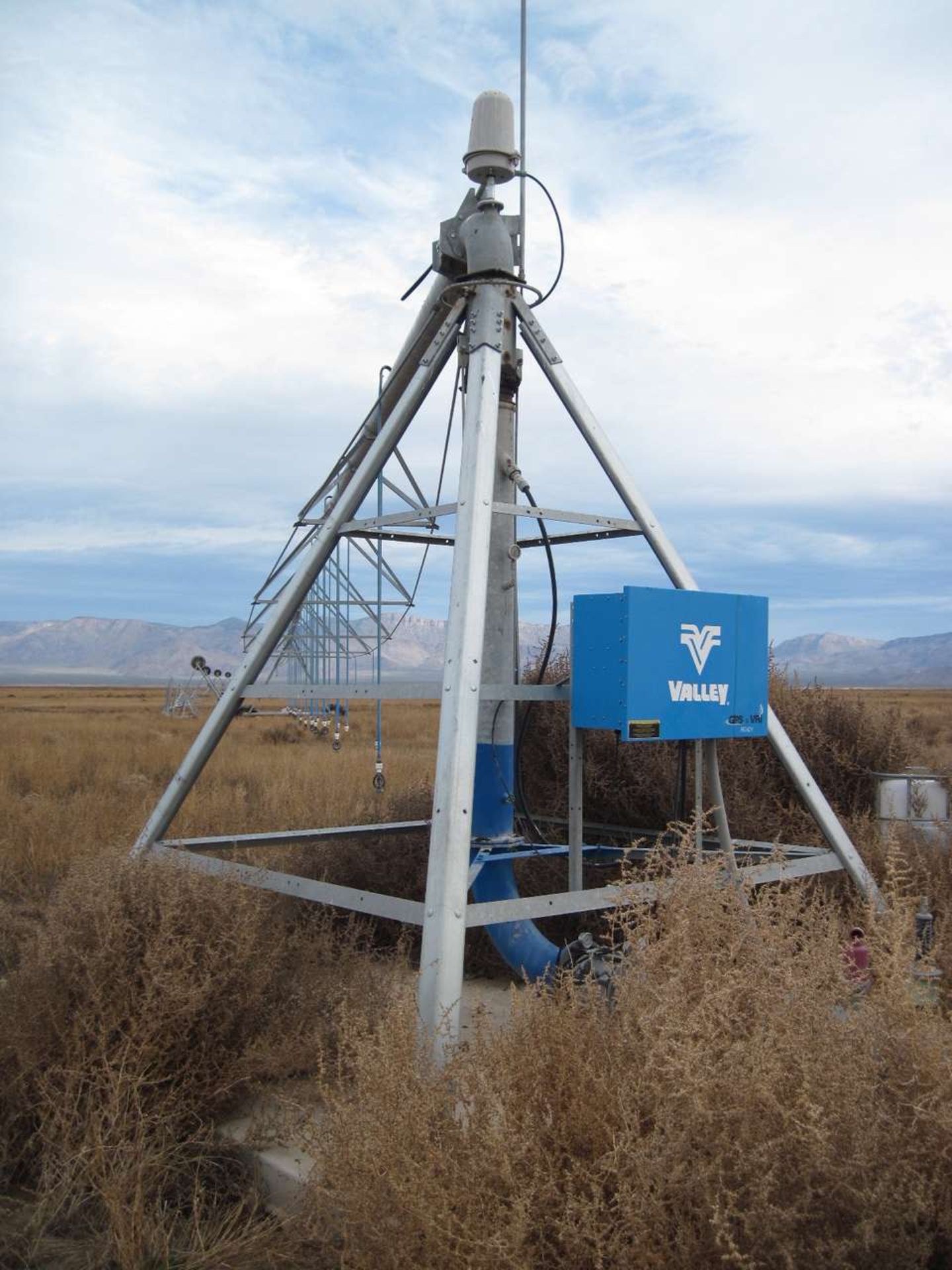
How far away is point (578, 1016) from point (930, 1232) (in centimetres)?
110

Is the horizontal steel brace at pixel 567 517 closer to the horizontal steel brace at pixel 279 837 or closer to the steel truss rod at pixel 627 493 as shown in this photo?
the steel truss rod at pixel 627 493

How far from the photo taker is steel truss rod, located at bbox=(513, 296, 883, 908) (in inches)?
221

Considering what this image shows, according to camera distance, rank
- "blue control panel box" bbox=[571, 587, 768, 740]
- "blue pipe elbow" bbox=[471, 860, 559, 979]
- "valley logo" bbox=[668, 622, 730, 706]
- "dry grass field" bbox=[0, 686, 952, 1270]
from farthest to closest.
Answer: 1. "blue pipe elbow" bbox=[471, 860, 559, 979]
2. "valley logo" bbox=[668, 622, 730, 706]
3. "blue control panel box" bbox=[571, 587, 768, 740]
4. "dry grass field" bbox=[0, 686, 952, 1270]

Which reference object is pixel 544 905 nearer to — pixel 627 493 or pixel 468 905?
pixel 468 905

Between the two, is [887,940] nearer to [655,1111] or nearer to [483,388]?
[655,1111]

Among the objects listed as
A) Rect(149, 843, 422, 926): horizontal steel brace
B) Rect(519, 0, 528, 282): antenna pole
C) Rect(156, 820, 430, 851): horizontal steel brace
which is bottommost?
Rect(149, 843, 422, 926): horizontal steel brace

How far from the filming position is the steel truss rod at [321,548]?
5.63 meters

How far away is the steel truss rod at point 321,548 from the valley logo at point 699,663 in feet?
5.81

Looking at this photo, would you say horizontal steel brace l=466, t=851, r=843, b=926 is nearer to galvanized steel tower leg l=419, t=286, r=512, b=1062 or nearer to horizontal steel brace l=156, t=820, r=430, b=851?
galvanized steel tower leg l=419, t=286, r=512, b=1062

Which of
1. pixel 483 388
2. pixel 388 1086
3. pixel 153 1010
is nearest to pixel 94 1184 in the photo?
pixel 153 1010

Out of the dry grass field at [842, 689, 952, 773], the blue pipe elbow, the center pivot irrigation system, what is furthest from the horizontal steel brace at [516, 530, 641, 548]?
the dry grass field at [842, 689, 952, 773]

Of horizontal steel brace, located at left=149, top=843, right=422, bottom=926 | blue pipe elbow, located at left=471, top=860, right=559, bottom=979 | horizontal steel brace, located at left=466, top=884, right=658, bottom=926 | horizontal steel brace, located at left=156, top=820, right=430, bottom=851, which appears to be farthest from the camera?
horizontal steel brace, located at left=156, top=820, right=430, bottom=851

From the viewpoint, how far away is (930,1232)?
2.54 metres

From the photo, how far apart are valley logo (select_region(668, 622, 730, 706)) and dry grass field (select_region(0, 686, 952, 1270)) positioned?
4.07 ft
